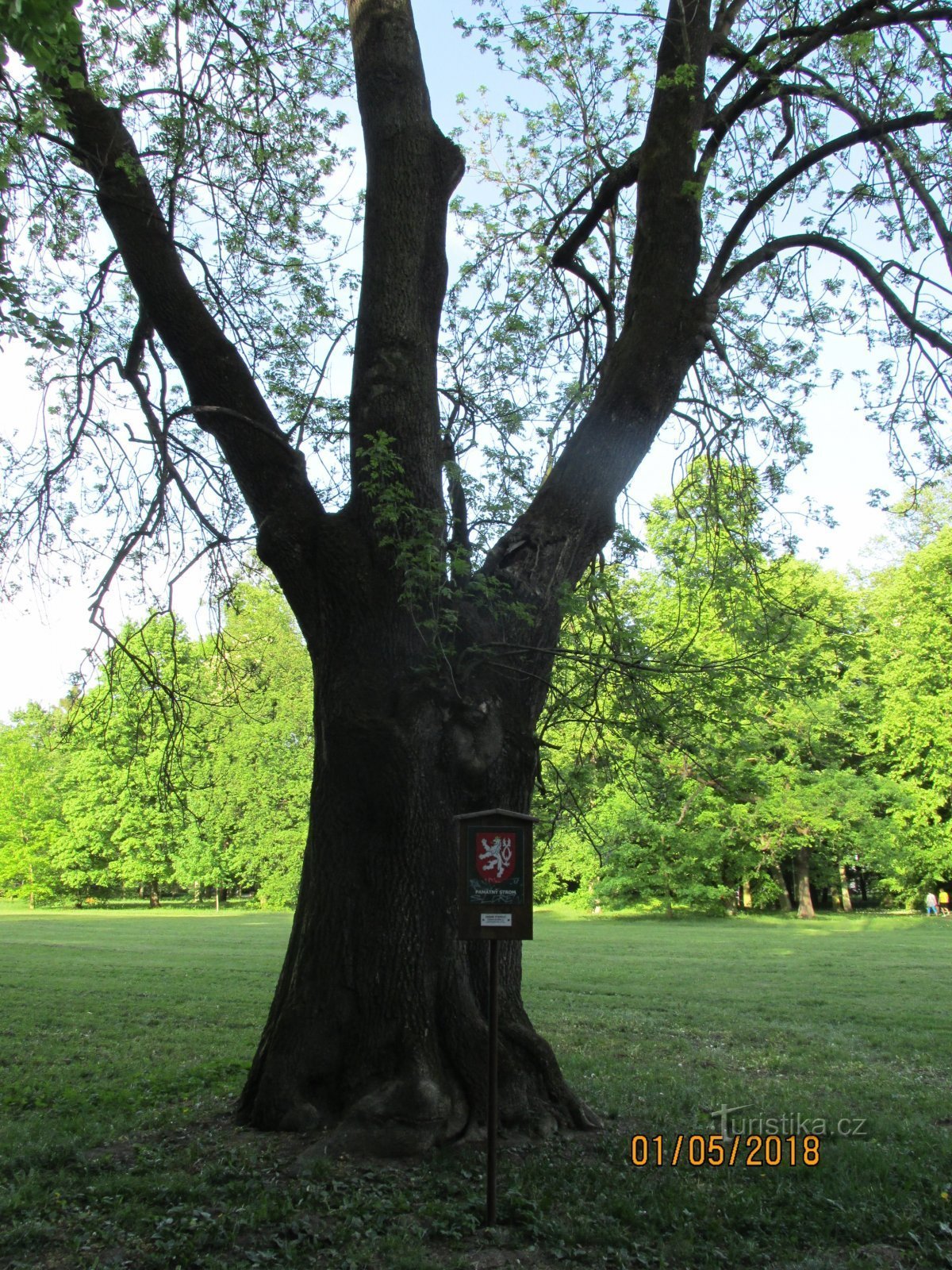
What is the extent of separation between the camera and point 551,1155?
5.43m

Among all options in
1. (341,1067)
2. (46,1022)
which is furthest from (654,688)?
(46,1022)

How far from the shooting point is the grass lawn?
4.27 m

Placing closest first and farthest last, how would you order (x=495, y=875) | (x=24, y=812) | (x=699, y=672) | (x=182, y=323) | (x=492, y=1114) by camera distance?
(x=492, y=1114) → (x=495, y=875) → (x=182, y=323) → (x=699, y=672) → (x=24, y=812)

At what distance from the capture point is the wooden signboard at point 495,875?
498 cm

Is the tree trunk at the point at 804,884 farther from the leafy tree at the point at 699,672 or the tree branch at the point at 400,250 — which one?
the tree branch at the point at 400,250

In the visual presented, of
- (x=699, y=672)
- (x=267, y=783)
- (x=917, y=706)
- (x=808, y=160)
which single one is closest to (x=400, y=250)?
(x=808, y=160)

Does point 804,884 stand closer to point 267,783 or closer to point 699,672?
point 267,783

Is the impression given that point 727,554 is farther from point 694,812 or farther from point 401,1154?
point 694,812

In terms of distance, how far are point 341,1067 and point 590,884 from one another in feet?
96.1

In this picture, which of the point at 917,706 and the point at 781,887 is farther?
the point at 781,887

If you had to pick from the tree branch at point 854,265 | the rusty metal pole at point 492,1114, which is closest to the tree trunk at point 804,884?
the tree branch at point 854,265

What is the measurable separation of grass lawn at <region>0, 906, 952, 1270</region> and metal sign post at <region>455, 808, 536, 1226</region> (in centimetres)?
74
